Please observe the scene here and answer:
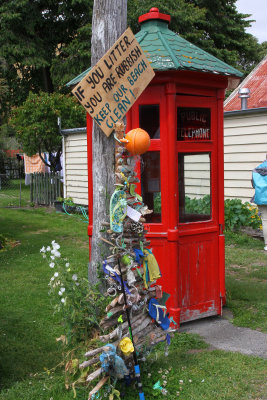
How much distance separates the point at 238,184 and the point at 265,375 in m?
7.49

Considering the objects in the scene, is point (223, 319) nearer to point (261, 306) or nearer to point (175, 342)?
point (261, 306)

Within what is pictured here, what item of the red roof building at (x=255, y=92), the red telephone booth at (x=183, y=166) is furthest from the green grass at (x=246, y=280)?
the red roof building at (x=255, y=92)

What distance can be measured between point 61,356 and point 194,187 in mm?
2354

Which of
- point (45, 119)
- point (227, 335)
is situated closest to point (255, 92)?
point (45, 119)

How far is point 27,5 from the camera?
2644 centimetres

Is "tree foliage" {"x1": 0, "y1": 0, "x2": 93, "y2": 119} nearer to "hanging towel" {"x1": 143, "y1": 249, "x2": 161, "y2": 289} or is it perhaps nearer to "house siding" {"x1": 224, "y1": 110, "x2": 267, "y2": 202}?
"house siding" {"x1": 224, "y1": 110, "x2": 267, "y2": 202}

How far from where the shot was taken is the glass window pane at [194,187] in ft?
17.4

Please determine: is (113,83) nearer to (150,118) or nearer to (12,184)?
(150,118)

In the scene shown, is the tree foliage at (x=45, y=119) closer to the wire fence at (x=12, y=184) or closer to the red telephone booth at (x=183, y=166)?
the wire fence at (x=12, y=184)

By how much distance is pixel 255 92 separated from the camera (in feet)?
40.9

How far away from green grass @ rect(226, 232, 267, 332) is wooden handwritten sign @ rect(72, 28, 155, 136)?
295 cm

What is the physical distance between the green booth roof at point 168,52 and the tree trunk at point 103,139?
0.96m

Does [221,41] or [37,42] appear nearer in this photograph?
[37,42]

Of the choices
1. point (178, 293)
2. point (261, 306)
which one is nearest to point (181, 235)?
point (178, 293)
